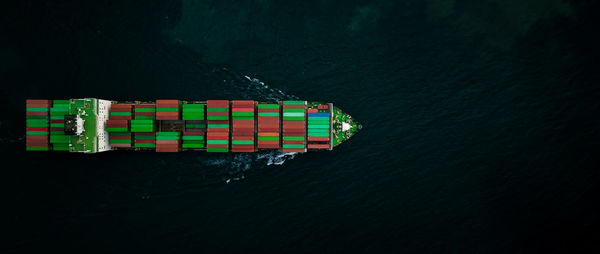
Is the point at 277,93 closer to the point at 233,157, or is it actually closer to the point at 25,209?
the point at 233,157

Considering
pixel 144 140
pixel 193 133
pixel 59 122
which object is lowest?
pixel 144 140

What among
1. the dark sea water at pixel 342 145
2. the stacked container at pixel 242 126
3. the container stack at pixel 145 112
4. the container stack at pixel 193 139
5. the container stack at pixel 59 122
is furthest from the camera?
the dark sea water at pixel 342 145

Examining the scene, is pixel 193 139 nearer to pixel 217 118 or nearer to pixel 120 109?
pixel 217 118

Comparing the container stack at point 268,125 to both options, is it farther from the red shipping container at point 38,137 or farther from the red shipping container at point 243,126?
the red shipping container at point 38,137

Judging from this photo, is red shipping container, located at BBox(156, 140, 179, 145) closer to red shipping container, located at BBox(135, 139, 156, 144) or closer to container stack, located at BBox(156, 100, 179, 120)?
red shipping container, located at BBox(135, 139, 156, 144)

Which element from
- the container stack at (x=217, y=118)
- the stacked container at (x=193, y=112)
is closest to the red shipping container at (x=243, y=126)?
the container stack at (x=217, y=118)

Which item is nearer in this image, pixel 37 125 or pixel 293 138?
pixel 37 125

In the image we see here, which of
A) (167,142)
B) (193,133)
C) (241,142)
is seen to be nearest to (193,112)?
(193,133)

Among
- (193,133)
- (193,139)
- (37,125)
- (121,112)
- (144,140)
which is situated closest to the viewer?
(37,125)

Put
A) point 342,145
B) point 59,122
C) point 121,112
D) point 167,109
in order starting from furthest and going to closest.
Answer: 1. point 342,145
2. point 121,112
3. point 167,109
4. point 59,122
